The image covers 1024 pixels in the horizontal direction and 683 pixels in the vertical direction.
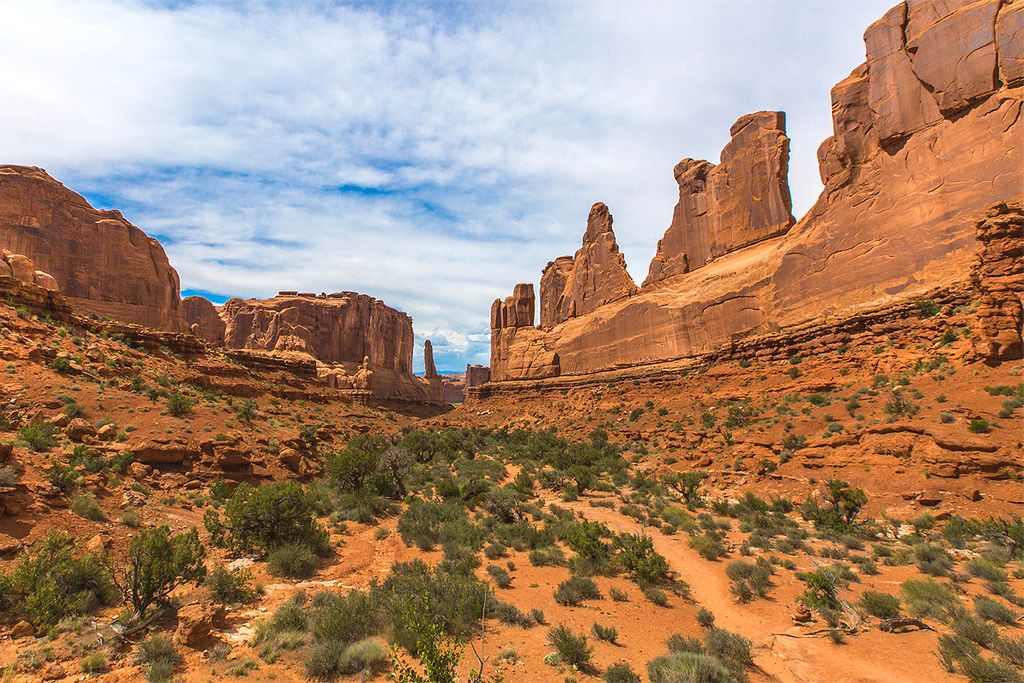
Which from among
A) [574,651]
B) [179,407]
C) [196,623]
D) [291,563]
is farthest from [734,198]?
[196,623]

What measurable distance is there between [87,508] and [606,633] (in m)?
10.4

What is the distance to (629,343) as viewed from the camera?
4072cm

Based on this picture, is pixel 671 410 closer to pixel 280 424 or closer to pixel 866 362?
pixel 866 362

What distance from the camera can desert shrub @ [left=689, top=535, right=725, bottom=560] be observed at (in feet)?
34.8

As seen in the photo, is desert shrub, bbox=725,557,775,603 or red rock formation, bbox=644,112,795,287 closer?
desert shrub, bbox=725,557,775,603

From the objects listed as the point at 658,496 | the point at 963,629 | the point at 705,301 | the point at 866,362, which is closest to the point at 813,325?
the point at 866,362

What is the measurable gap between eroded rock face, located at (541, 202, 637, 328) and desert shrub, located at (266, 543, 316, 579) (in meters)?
40.1

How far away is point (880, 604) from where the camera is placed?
7.29m

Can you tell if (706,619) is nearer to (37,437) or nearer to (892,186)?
(37,437)

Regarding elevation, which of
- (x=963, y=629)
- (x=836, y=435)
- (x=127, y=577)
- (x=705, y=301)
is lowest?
(x=963, y=629)

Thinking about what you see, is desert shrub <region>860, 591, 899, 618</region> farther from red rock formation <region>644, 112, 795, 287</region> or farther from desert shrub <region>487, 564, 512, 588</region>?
red rock formation <region>644, 112, 795, 287</region>

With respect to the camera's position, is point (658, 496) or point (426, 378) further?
point (426, 378)

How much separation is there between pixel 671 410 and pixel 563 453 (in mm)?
8836

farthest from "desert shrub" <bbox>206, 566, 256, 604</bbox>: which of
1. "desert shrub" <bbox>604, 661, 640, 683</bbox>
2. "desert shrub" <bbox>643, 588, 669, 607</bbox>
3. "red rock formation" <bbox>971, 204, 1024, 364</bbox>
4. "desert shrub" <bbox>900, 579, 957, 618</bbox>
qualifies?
"red rock formation" <bbox>971, 204, 1024, 364</bbox>
